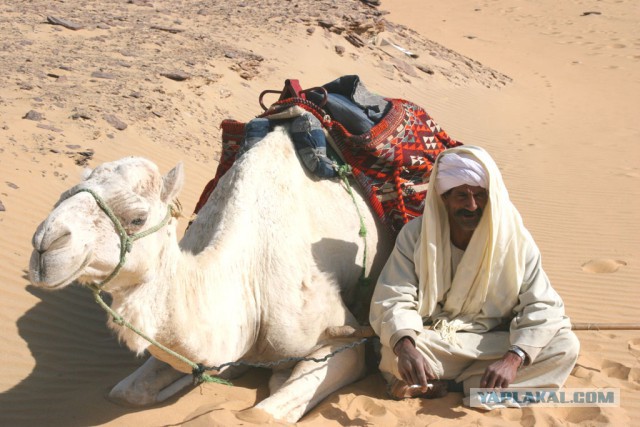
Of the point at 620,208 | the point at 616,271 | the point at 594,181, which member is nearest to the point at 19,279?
the point at 616,271

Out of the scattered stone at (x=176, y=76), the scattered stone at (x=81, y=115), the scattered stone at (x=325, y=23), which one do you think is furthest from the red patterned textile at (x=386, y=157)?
the scattered stone at (x=325, y=23)

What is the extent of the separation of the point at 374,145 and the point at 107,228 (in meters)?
2.26

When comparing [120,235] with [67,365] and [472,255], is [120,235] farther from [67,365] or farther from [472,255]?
[472,255]

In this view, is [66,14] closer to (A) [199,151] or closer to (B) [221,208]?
(A) [199,151]

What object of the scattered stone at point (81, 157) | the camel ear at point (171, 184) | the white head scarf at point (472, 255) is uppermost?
the camel ear at point (171, 184)

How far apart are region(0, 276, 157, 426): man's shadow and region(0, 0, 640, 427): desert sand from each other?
0.04 feet

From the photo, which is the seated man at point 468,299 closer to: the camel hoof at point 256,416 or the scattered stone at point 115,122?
the camel hoof at point 256,416

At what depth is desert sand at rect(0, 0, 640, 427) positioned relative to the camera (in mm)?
4273

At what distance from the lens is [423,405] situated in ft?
13.8

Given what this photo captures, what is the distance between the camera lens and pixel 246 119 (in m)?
10.4

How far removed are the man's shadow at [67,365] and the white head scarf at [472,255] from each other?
6.30 ft

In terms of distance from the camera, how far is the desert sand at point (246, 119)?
4273 mm

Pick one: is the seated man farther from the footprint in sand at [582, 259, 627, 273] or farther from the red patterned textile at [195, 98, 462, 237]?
the footprint in sand at [582, 259, 627, 273]

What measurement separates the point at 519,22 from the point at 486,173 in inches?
941
